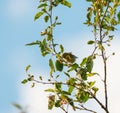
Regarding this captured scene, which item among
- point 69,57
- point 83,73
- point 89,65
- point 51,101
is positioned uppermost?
point 69,57

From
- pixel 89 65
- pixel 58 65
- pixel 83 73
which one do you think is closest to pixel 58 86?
pixel 58 65

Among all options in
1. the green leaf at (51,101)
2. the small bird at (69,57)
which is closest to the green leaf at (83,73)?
the small bird at (69,57)

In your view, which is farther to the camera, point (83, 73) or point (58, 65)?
point (58, 65)

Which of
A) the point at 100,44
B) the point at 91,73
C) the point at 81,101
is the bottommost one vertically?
the point at 81,101

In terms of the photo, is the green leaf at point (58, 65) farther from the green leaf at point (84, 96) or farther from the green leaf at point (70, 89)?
the green leaf at point (84, 96)

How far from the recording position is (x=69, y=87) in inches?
175

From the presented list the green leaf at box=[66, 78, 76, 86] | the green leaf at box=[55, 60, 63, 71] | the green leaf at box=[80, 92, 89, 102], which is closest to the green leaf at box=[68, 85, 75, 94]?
the green leaf at box=[66, 78, 76, 86]

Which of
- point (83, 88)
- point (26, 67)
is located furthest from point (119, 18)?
point (26, 67)

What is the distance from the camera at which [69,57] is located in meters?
4.46

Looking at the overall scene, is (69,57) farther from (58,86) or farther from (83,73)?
(58,86)

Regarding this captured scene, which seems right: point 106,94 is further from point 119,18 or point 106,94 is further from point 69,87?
point 119,18

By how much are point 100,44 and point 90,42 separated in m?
0.29

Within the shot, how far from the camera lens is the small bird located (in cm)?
441

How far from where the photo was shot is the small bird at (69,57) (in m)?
4.41
